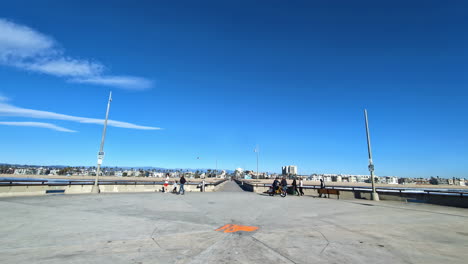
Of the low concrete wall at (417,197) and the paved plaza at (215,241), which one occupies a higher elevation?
the low concrete wall at (417,197)

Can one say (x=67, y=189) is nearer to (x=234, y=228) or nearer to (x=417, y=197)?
(x=234, y=228)

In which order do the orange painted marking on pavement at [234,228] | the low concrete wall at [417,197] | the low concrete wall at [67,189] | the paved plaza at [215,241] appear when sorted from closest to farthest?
1. the paved plaza at [215,241]
2. the orange painted marking on pavement at [234,228]
3. the low concrete wall at [417,197]
4. the low concrete wall at [67,189]

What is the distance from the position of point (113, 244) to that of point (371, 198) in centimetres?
2055

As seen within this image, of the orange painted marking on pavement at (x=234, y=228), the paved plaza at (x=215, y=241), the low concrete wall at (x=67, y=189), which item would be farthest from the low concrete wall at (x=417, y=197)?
the low concrete wall at (x=67, y=189)

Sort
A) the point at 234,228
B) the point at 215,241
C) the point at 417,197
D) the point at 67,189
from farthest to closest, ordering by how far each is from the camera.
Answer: the point at 67,189
the point at 417,197
the point at 234,228
the point at 215,241

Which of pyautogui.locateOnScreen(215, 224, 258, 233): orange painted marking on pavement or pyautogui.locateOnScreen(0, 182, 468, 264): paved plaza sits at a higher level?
pyautogui.locateOnScreen(0, 182, 468, 264): paved plaza

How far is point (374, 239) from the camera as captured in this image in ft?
20.6

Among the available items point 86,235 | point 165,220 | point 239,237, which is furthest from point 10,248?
point 239,237

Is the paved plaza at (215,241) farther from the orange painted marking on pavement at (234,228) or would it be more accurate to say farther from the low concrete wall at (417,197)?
the low concrete wall at (417,197)

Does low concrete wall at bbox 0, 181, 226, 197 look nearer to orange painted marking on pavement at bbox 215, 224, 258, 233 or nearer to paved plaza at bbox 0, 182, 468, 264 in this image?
paved plaza at bbox 0, 182, 468, 264

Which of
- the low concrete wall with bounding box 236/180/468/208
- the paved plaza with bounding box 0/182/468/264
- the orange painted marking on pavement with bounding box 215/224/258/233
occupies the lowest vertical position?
the orange painted marking on pavement with bounding box 215/224/258/233

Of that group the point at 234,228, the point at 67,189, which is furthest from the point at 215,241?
the point at 67,189

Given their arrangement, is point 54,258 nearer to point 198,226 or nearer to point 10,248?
point 10,248

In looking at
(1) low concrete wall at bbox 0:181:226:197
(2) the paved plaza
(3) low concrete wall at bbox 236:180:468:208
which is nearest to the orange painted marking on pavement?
(2) the paved plaza
